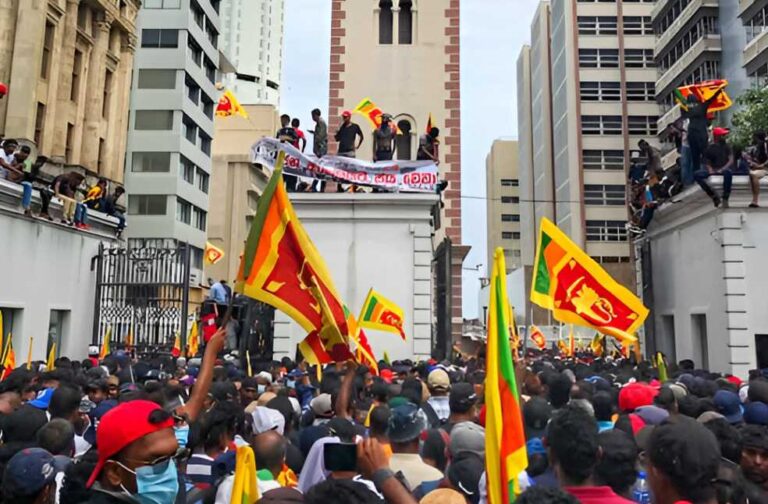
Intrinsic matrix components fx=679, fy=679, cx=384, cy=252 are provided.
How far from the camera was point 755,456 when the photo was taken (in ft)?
13.0

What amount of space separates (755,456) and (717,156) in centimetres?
1153

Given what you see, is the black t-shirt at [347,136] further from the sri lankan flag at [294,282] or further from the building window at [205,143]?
the building window at [205,143]

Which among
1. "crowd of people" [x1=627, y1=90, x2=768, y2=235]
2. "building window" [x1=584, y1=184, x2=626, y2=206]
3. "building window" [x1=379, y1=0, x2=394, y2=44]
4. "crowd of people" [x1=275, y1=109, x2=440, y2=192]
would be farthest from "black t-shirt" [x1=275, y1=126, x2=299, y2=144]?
"building window" [x1=584, y1=184, x2=626, y2=206]

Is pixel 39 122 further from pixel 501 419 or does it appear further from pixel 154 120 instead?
pixel 501 419

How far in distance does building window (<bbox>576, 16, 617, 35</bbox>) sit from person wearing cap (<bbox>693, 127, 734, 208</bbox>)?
50.6 metres

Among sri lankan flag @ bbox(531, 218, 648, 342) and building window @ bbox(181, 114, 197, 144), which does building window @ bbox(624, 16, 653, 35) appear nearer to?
building window @ bbox(181, 114, 197, 144)

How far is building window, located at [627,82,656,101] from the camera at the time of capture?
2329 inches

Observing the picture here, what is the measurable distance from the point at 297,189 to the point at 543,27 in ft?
196

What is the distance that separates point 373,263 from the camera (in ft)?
55.2

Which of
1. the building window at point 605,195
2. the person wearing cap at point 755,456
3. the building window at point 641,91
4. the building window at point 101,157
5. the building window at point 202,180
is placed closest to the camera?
the person wearing cap at point 755,456

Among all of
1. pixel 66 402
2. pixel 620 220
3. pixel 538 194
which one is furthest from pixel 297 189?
pixel 538 194

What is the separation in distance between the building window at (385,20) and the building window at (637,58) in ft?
133

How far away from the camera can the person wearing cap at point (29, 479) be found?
10.8ft

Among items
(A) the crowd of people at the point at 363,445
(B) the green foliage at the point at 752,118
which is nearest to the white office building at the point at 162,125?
(B) the green foliage at the point at 752,118
